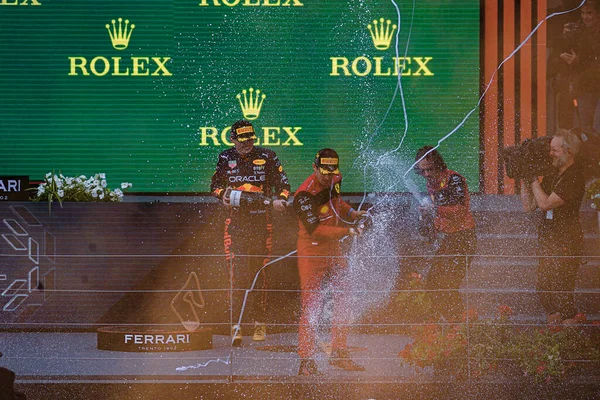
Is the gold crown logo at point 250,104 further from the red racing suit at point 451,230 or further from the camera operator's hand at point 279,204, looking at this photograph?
the red racing suit at point 451,230

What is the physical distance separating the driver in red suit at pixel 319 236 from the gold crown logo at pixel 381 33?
2100mm

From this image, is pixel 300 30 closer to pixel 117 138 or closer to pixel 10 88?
pixel 117 138

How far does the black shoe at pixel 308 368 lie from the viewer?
4.54m

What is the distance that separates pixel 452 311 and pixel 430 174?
0.85 metres

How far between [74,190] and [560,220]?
326 centimetres

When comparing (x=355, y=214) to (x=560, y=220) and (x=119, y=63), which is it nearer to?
(x=560, y=220)

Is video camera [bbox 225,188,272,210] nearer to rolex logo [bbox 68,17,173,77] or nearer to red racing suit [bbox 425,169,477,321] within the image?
red racing suit [bbox 425,169,477,321]

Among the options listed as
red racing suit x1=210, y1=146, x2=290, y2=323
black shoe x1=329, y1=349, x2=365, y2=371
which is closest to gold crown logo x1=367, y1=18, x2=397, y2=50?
red racing suit x1=210, y1=146, x2=290, y2=323

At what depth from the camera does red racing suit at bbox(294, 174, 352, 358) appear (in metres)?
5.09

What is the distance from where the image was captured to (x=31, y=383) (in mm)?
4371

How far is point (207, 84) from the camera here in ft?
23.6

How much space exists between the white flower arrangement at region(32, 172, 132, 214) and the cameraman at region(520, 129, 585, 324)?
2.90 m

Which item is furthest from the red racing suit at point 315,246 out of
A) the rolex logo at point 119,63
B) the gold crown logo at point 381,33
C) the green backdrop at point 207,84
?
the rolex logo at point 119,63

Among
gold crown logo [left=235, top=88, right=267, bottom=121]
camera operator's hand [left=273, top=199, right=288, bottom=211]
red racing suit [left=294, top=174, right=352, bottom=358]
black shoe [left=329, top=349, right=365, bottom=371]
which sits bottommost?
black shoe [left=329, top=349, right=365, bottom=371]
